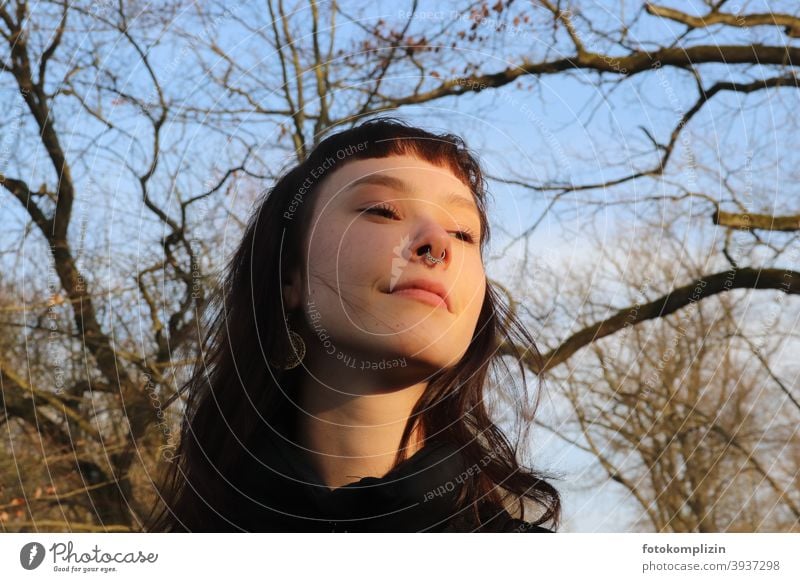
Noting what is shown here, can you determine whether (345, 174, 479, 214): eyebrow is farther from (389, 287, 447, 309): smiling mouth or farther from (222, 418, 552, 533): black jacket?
(222, 418, 552, 533): black jacket

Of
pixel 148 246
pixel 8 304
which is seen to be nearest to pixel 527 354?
pixel 148 246

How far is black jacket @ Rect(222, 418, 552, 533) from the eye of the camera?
1658 millimetres

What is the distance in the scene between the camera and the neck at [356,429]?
1.70 metres

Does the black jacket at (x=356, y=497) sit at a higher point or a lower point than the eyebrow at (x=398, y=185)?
lower

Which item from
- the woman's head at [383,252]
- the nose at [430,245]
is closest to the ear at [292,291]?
the woman's head at [383,252]

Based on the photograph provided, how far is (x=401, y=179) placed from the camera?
5.47ft

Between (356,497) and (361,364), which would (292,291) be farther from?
(356,497)

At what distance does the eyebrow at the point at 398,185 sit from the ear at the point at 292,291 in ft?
0.69

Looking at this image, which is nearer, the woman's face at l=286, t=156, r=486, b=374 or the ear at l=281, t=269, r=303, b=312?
the woman's face at l=286, t=156, r=486, b=374

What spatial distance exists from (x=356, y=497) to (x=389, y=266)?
0.45 meters

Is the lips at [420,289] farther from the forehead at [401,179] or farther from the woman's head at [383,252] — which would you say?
the forehead at [401,179]

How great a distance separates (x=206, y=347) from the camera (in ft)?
6.61
